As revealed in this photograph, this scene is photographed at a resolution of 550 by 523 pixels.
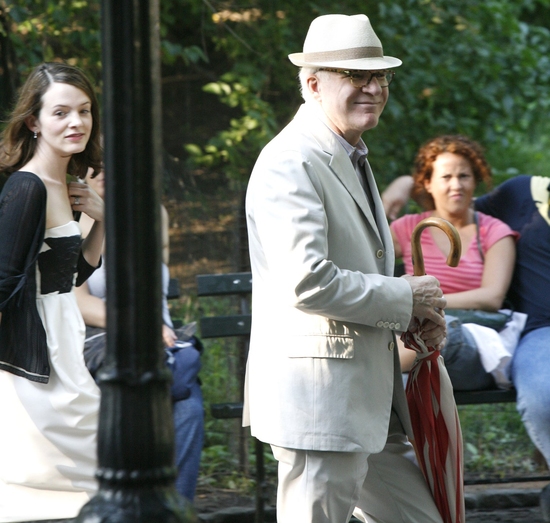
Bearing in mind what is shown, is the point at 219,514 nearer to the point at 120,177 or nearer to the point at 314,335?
the point at 314,335

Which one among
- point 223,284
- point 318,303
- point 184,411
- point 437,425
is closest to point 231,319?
point 223,284

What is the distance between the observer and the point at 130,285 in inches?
74.9

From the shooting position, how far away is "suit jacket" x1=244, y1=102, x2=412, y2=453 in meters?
2.69

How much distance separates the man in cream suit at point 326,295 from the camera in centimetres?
271

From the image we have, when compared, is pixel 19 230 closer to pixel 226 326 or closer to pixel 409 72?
pixel 226 326

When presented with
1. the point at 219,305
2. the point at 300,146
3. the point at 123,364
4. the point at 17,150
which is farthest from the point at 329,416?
the point at 219,305

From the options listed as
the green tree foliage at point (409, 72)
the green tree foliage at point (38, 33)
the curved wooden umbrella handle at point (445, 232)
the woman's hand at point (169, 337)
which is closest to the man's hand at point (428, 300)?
the curved wooden umbrella handle at point (445, 232)

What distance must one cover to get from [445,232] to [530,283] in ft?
4.98

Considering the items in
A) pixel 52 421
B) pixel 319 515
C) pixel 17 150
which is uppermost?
pixel 17 150

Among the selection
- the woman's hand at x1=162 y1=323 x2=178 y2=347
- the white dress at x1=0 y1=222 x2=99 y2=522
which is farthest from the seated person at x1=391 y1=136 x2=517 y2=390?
the white dress at x1=0 y1=222 x2=99 y2=522

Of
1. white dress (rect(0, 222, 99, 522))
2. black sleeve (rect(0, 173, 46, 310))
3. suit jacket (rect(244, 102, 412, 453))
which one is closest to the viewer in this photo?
suit jacket (rect(244, 102, 412, 453))

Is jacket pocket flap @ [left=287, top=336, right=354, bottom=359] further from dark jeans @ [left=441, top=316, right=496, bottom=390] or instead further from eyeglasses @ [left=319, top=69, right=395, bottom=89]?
dark jeans @ [left=441, top=316, right=496, bottom=390]

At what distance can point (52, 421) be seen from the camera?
334cm

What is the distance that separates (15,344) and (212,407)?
4.14ft
